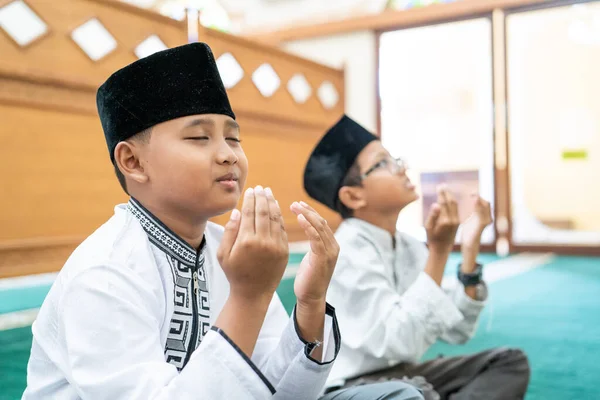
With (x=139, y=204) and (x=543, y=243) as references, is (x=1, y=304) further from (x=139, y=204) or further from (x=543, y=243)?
(x=543, y=243)

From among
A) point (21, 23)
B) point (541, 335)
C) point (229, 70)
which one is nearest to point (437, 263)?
point (541, 335)

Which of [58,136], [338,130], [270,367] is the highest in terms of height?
[58,136]

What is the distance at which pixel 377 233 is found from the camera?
1.53 meters

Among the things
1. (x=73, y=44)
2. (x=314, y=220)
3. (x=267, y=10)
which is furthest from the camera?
(x=267, y=10)

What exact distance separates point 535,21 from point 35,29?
6.48m

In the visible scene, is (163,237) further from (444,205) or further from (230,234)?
(444,205)

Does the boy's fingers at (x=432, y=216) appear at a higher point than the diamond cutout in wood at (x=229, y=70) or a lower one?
lower

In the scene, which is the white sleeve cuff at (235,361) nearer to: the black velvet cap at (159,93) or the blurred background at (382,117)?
the black velvet cap at (159,93)

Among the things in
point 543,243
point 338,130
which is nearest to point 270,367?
point 338,130

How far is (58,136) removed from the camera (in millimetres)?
3357

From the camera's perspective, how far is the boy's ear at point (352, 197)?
1588 mm

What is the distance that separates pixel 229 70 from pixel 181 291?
159 inches

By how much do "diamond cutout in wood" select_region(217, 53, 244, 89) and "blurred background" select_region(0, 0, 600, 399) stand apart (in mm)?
15

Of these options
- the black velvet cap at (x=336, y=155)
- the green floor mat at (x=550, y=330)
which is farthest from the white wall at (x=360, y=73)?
the black velvet cap at (x=336, y=155)
